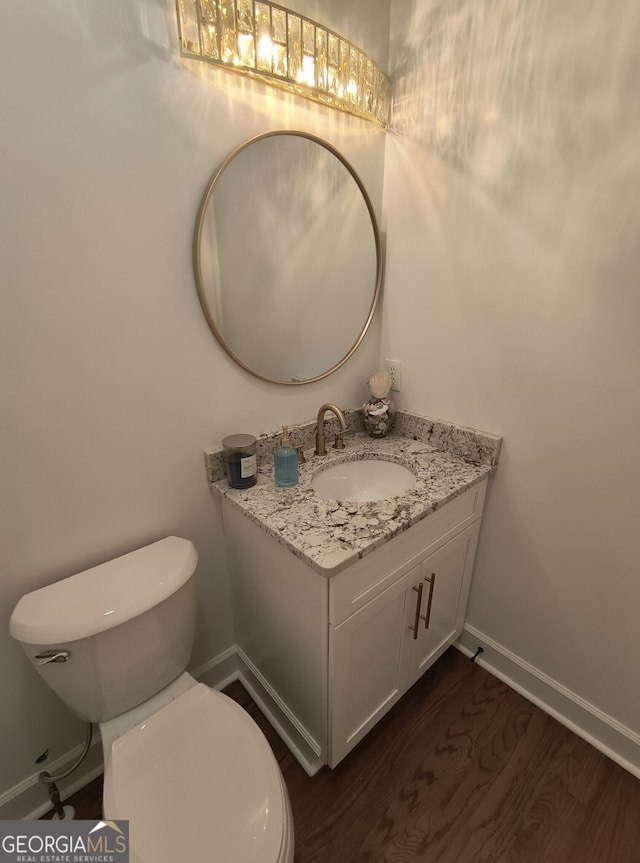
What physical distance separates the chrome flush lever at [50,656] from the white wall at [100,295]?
7.5 inches

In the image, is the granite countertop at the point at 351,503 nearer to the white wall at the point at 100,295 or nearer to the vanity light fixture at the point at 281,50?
the white wall at the point at 100,295

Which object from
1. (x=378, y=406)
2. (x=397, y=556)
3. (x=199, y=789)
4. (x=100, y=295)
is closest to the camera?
(x=199, y=789)

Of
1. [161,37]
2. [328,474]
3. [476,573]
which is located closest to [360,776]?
[476,573]

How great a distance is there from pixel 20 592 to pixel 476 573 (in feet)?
4.67

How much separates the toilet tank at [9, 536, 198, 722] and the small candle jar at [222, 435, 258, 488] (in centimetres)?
23

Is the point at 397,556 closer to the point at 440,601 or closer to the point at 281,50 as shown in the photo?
the point at 440,601

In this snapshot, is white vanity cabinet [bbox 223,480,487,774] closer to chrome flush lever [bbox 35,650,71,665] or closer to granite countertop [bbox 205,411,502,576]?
granite countertop [bbox 205,411,502,576]

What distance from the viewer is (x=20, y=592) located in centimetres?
92

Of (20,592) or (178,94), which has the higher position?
(178,94)

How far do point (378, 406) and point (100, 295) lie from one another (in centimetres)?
95

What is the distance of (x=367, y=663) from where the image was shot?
1035 mm

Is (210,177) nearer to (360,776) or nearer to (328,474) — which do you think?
(328,474)

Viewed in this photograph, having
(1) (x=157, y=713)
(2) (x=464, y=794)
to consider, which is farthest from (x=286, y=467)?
(2) (x=464, y=794)

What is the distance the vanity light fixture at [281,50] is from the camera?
854 mm
